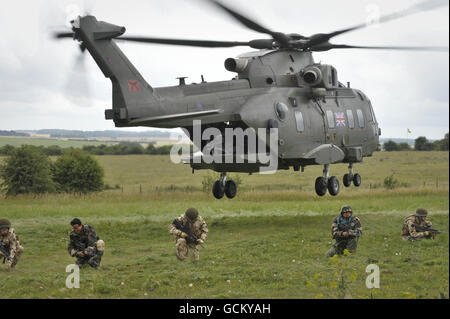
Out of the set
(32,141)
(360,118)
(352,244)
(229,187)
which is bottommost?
(352,244)

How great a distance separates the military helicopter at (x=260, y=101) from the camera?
17.0m

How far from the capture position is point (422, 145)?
178 feet

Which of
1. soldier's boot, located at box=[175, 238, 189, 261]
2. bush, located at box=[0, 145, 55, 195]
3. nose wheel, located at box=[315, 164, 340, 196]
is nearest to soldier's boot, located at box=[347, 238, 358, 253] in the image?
nose wheel, located at box=[315, 164, 340, 196]

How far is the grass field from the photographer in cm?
1561

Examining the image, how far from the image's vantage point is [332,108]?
2306 cm

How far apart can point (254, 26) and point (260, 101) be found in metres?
2.22

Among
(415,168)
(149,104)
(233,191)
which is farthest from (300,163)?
(415,168)

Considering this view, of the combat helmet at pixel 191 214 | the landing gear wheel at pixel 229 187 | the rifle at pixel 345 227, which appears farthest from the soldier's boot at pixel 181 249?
the rifle at pixel 345 227

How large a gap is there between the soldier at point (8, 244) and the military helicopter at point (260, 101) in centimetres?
380

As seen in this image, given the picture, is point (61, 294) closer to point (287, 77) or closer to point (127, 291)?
point (127, 291)

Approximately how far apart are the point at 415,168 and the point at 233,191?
2637 centimetres

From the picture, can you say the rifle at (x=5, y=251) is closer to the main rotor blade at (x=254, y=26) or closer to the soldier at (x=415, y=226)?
the main rotor blade at (x=254, y=26)

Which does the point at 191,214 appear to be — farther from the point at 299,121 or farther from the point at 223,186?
the point at 299,121

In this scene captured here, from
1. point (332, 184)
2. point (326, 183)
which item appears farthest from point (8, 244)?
point (332, 184)
